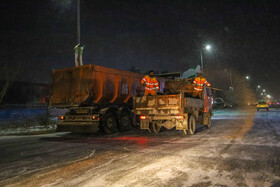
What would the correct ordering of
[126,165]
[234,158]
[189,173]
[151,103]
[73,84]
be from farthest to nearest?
[73,84]
[151,103]
[234,158]
[126,165]
[189,173]

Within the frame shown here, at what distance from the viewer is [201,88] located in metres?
11.4

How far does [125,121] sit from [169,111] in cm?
338

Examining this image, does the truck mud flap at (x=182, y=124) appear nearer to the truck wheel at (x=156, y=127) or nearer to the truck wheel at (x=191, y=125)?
the truck wheel at (x=191, y=125)

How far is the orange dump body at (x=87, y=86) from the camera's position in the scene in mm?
10703

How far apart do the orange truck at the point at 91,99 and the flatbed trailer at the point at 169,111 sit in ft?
5.42

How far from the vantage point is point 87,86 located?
10656 millimetres

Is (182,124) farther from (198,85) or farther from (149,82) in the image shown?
(198,85)

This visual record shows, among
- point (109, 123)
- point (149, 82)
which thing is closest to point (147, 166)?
point (149, 82)

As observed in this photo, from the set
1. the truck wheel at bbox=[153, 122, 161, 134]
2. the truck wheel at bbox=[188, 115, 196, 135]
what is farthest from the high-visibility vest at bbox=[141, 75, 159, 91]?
the truck wheel at bbox=[188, 115, 196, 135]

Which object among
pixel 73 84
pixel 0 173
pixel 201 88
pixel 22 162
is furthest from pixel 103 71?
pixel 0 173

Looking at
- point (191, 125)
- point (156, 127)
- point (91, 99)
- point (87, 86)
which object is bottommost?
point (156, 127)

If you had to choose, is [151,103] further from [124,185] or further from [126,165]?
[124,185]

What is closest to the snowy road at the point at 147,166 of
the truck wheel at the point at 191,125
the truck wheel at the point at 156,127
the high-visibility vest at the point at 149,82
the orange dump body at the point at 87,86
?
the truck wheel at the point at 191,125

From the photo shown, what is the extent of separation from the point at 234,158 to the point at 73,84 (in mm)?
8172
